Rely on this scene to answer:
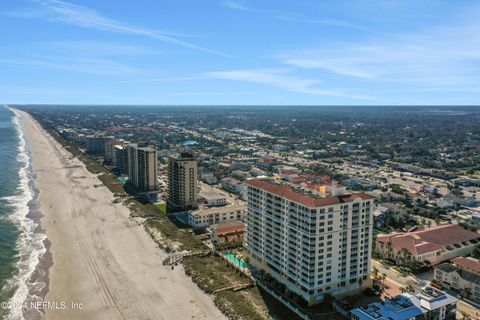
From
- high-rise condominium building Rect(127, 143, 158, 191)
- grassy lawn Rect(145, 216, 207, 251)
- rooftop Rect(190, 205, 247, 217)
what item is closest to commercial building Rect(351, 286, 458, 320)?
grassy lawn Rect(145, 216, 207, 251)

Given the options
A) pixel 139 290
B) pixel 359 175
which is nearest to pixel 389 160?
pixel 359 175

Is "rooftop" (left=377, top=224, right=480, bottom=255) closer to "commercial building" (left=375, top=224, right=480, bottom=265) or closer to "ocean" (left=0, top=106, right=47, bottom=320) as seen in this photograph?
"commercial building" (left=375, top=224, right=480, bottom=265)

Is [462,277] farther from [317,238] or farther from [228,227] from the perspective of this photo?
[228,227]

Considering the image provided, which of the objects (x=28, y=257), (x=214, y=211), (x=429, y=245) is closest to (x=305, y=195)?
(x=429, y=245)

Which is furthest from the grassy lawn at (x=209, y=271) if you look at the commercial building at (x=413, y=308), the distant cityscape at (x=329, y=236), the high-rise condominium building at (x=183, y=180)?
the commercial building at (x=413, y=308)

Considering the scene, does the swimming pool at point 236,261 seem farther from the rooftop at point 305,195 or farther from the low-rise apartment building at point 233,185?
the low-rise apartment building at point 233,185

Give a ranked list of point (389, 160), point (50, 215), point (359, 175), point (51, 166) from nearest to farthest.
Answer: point (50, 215) → point (359, 175) → point (51, 166) → point (389, 160)

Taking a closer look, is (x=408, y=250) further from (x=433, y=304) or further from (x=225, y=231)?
(x=225, y=231)
